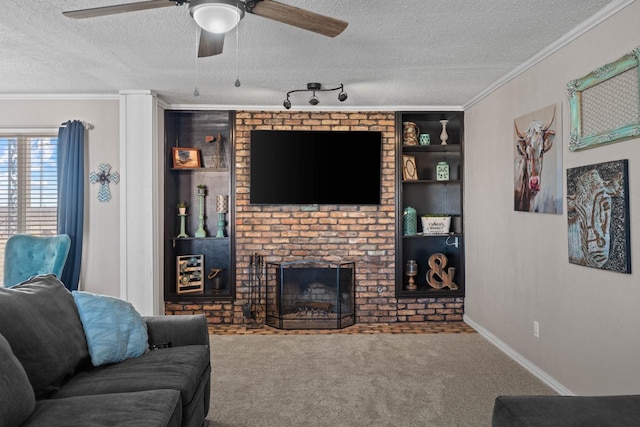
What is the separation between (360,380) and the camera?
11.8 ft

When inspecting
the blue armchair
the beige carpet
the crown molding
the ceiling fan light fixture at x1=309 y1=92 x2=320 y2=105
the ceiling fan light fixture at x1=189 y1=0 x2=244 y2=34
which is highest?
the crown molding

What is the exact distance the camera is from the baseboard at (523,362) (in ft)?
11.1

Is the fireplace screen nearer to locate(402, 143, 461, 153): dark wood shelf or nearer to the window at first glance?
locate(402, 143, 461, 153): dark wood shelf

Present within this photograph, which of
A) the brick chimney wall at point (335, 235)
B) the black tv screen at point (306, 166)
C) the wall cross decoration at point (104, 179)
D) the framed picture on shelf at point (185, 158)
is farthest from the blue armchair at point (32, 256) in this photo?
the black tv screen at point (306, 166)

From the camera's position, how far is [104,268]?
4961 mm

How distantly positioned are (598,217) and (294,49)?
2.30 meters

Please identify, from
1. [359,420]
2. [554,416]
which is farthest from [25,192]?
[554,416]

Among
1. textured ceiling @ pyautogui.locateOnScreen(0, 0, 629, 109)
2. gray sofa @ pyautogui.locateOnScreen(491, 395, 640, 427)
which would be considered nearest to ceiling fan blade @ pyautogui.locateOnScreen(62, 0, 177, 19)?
textured ceiling @ pyautogui.locateOnScreen(0, 0, 629, 109)

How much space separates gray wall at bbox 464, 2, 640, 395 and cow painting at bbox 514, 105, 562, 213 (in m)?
0.08

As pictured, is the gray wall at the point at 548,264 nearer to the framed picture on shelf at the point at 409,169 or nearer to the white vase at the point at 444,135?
the white vase at the point at 444,135

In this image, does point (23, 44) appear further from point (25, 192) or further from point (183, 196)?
point (183, 196)

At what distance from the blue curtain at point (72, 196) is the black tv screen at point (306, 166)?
68.4 inches

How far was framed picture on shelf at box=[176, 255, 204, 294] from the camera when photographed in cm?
545

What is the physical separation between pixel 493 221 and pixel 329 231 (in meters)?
1.80
